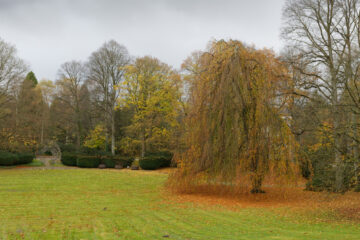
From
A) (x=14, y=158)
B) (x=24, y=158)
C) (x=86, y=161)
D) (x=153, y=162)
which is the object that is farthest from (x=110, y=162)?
(x=14, y=158)

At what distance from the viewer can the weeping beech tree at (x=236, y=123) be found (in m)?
12.2

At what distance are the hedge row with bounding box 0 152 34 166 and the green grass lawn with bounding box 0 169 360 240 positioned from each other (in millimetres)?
15193

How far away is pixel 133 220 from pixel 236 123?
19.7ft

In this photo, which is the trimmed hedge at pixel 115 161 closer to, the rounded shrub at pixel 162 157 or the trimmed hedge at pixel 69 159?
the rounded shrub at pixel 162 157

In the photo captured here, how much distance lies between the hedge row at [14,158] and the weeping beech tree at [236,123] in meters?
20.4

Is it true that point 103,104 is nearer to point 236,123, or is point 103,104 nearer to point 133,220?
point 236,123

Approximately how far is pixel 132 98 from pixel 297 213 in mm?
21163

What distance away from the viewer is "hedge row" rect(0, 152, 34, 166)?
87.0 feet

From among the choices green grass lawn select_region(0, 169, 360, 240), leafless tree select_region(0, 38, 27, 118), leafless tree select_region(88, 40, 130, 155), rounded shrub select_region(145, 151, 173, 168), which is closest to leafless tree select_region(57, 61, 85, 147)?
leafless tree select_region(88, 40, 130, 155)

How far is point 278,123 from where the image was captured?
490 inches

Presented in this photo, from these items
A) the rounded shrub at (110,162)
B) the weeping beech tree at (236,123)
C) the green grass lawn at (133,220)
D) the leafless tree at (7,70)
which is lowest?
the green grass lawn at (133,220)

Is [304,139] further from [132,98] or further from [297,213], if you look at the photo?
[132,98]

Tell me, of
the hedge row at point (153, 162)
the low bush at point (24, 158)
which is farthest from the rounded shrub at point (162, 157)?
the low bush at point (24, 158)

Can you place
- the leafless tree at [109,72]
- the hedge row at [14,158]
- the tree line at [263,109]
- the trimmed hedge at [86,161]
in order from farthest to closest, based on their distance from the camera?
the leafless tree at [109,72] < the trimmed hedge at [86,161] < the hedge row at [14,158] < the tree line at [263,109]
